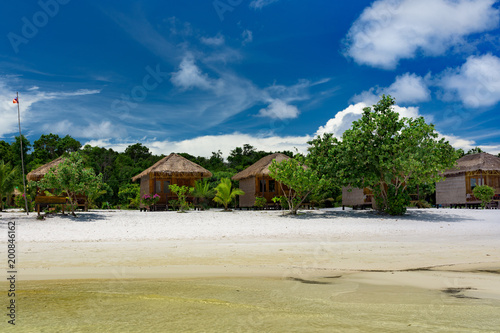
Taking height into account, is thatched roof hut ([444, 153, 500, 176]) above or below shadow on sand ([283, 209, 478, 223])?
above

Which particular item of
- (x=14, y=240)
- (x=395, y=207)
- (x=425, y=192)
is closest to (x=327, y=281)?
(x=14, y=240)

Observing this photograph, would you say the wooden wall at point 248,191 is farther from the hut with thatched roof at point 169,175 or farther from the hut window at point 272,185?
the hut with thatched roof at point 169,175

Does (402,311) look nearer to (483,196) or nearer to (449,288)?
(449,288)

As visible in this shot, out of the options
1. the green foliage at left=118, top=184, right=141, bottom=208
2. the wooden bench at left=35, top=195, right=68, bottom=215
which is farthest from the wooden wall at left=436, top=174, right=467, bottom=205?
the wooden bench at left=35, top=195, right=68, bottom=215

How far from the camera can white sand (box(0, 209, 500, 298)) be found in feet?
24.5

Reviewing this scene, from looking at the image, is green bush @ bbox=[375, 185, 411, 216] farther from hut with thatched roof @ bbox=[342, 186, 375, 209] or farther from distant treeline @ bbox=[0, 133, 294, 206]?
distant treeline @ bbox=[0, 133, 294, 206]

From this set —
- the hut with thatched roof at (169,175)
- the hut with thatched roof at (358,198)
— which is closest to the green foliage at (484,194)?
the hut with thatched roof at (358,198)

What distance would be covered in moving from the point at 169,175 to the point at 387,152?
14082 millimetres

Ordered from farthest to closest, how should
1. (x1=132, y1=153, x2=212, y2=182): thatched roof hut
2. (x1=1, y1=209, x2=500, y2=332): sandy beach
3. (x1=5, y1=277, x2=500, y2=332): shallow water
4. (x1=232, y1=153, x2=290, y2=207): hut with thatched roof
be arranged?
1. (x1=232, y1=153, x2=290, y2=207): hut with thatched roof
2. (x1=132, y1=153, x2=212, y2=182): thatched roof hut
3. (x1=1, y1=209, x2=500, y2=332): sandy beach
4. (x1=5, y1=277, x2=500, y2=332): shallow water

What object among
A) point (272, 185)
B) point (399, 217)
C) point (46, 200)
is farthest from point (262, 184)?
point (46, 200)

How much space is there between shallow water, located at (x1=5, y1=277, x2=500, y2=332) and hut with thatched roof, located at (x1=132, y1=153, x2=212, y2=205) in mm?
19394

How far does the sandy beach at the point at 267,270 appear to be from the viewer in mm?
5309

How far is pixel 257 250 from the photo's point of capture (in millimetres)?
9820

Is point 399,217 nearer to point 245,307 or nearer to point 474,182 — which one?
point 474,182
